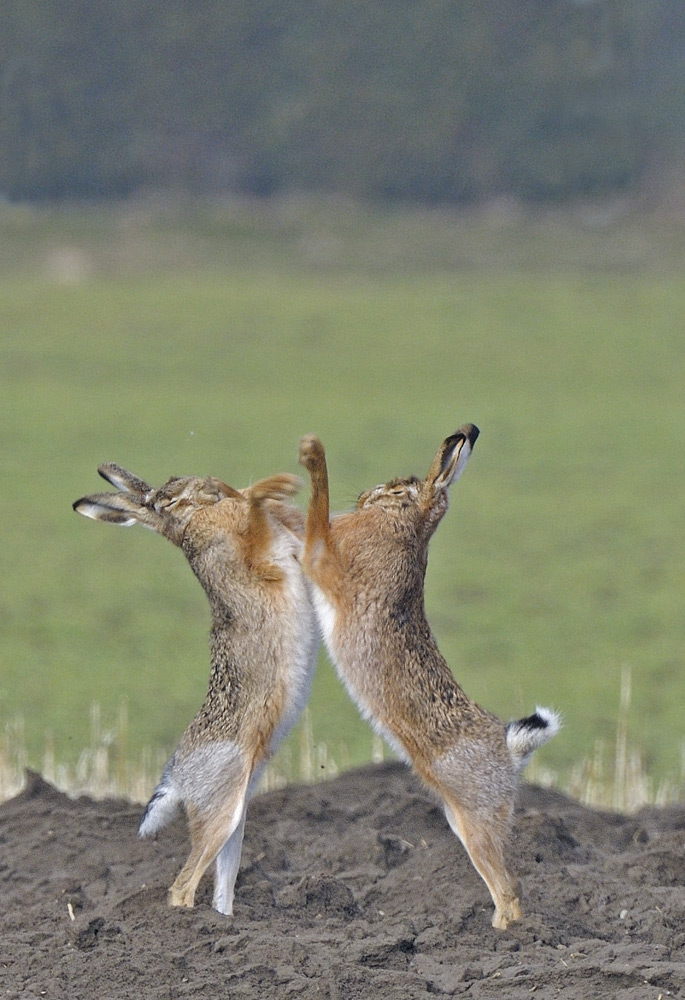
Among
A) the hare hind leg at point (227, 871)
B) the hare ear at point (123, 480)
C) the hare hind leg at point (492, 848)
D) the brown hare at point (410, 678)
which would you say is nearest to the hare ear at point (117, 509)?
the hare ear at point (123, 480)

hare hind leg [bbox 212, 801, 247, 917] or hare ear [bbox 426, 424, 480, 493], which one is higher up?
hare ear [bbox 426, 424, 480, 493]

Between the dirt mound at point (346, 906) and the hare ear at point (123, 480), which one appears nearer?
the dirt mound at point (346, 906)

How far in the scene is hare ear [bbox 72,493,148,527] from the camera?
6203 mm

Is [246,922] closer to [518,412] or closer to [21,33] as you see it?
[21,33]

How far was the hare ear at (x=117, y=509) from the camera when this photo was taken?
20.4 feet

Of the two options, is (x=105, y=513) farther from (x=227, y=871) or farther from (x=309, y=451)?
(x=227, y=871)

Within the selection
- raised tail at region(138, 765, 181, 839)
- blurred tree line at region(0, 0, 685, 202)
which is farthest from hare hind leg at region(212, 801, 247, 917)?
blurred tree line at region(0, 0, 685, 202)

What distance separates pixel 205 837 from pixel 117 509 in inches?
52.0

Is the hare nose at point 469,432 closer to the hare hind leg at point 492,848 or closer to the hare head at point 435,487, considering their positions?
the hare head at point 435,487

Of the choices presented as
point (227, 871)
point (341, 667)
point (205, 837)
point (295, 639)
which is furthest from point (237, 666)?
point (227, 871)

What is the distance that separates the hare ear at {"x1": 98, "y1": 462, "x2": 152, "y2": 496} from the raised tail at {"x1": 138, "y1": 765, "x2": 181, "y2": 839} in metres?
1.09

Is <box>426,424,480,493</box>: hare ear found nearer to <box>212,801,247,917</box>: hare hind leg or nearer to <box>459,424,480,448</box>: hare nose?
<box>459,424,480,448</box>: hare nose

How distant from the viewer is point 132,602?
60.3ft

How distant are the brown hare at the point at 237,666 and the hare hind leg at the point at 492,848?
27.5 inches
